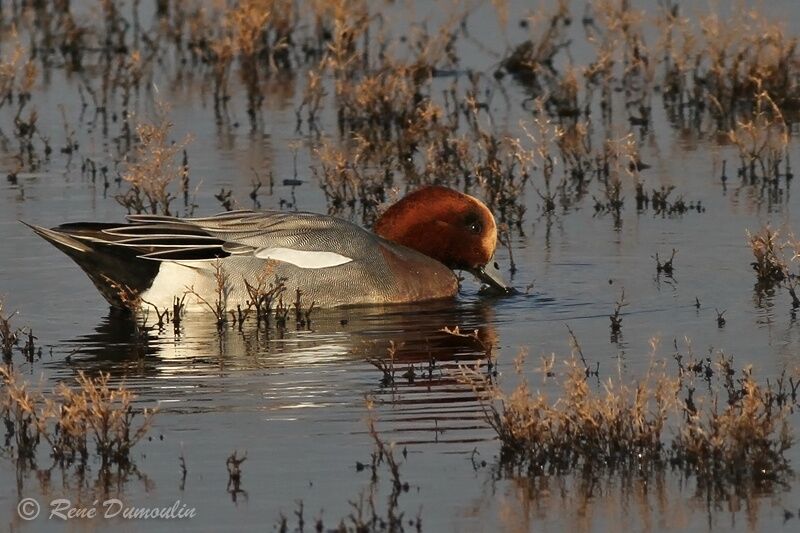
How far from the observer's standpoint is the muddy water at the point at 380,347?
210 inches

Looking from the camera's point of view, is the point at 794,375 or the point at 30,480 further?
the point at 794,375

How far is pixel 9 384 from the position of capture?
634cm

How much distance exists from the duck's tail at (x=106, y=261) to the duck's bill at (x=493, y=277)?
1625 mm

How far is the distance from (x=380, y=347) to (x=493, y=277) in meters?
1.42

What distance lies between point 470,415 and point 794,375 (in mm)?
1270

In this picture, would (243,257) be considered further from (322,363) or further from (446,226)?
(322,363)

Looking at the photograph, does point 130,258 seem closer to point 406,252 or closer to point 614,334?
point 406,252

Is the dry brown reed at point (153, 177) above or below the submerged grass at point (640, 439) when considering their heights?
above

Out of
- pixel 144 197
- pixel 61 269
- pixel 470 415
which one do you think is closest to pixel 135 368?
pixel 470 415

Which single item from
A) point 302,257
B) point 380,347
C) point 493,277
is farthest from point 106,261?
point 493,277

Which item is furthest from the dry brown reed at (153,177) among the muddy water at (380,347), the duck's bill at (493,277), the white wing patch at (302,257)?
the duck's bill at (493,277)

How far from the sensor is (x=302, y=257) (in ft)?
28.3

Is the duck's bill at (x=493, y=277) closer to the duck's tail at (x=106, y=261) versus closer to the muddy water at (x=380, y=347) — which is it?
the muddy water at (x=380, y=347)

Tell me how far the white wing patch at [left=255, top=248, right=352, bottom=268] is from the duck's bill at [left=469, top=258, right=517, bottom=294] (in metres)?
0.80
